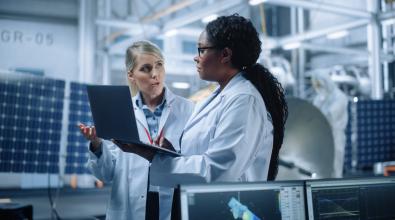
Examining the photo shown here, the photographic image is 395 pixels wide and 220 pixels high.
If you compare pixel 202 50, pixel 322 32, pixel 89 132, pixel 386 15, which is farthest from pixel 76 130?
pixel 322 32

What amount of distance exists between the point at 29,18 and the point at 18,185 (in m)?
2.64

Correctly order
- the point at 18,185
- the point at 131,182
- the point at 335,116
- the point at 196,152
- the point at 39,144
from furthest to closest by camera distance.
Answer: the point at 18,185 < the point at 335,116 < the point at 39,144 < the point at 131,182 < the point at 196,152

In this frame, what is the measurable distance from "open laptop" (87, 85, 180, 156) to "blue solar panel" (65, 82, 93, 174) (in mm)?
3042

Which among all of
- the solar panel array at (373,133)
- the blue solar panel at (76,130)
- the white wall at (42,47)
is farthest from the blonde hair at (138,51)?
the white wall at (42,47)

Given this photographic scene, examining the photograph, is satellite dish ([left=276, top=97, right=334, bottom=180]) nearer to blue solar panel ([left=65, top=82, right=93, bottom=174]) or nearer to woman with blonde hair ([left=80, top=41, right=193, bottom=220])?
woman with blonde hair ([left=80, top=41, right=193, bottom=220])

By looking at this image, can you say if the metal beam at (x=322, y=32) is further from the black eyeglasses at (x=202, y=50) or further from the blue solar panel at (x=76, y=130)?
the black eyeglasses at (x=202, y=50)

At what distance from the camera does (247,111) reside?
1380 millimetres

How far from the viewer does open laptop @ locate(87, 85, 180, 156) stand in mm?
1475

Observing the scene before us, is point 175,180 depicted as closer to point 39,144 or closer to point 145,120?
point 145,120

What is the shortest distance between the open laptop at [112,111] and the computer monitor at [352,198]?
61 cm

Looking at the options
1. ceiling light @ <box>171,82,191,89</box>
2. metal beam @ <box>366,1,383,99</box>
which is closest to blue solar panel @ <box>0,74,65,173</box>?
metal beam @ <box>366,1,383,99</box>

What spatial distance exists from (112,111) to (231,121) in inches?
16.4

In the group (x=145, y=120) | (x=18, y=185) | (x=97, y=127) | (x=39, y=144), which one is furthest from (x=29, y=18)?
(x=97, y=127)

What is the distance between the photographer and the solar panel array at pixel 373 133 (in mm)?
5105
